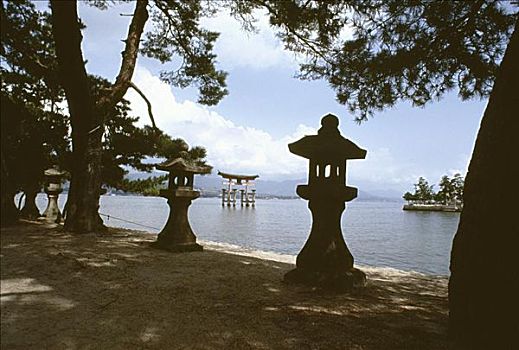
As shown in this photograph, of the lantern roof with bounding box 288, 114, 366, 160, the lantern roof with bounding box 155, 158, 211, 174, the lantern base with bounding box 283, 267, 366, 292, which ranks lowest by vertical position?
the lantern base with bounding box 283, 267, 366, 292

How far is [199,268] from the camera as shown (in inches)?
190

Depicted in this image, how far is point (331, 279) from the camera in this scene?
3924 mm

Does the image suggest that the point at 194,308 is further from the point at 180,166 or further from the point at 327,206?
the point at 180,166

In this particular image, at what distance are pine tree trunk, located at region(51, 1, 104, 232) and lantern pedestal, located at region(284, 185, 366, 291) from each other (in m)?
5.56

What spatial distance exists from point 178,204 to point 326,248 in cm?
333

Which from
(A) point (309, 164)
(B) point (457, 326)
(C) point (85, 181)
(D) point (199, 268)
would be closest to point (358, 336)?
(B) point (457, 326)

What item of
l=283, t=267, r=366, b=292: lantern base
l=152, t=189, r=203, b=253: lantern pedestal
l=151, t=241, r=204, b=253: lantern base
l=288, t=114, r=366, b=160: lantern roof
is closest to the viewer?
l=283, t=267, r=366, b=292: lantern base

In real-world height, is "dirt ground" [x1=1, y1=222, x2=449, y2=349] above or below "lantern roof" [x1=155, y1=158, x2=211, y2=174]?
below

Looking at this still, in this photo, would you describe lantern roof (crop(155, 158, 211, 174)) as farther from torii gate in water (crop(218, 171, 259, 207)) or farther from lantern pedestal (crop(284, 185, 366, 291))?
torii gate in water (crop(218, 171, 259, 207))

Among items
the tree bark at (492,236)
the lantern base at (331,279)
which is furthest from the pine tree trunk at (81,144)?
the tree bark at (492,236)

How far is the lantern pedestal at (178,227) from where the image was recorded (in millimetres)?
6309

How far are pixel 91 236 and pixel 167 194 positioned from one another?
2.19 meters

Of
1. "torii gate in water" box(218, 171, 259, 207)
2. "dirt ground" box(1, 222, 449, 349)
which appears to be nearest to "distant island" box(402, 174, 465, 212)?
"torii gate in water" box(218, 171, 259, 207)

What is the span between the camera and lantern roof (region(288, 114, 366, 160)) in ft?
13.8
